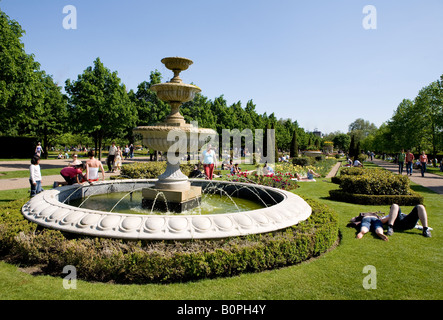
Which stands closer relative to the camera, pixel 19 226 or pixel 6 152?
pixel 19 226

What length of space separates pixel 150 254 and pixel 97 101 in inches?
1019

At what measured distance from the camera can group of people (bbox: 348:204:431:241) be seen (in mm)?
6668

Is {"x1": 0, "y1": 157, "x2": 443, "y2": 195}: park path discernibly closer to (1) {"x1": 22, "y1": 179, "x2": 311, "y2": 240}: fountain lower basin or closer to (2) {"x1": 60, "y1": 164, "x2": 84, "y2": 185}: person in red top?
(2) {"x1": 60, "y1": 164, "x2": 84, "y2": 185}: person in red top

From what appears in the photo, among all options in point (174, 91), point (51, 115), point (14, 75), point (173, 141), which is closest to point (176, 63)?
point (174, 91)

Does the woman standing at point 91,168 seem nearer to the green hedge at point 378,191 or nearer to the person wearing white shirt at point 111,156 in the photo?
the green hedge at point 378,191

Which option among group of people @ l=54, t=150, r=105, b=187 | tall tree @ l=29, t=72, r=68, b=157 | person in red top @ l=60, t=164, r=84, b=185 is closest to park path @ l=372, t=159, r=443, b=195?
group of people @ l=54, t=150, r=105, b=187

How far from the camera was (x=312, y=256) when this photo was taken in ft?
18.4

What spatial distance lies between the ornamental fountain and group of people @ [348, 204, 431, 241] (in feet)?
4.84

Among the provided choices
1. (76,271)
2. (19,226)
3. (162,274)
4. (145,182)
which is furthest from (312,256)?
(145,182)

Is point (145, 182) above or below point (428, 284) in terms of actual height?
Result: above

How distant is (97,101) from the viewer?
2694 centimetres
